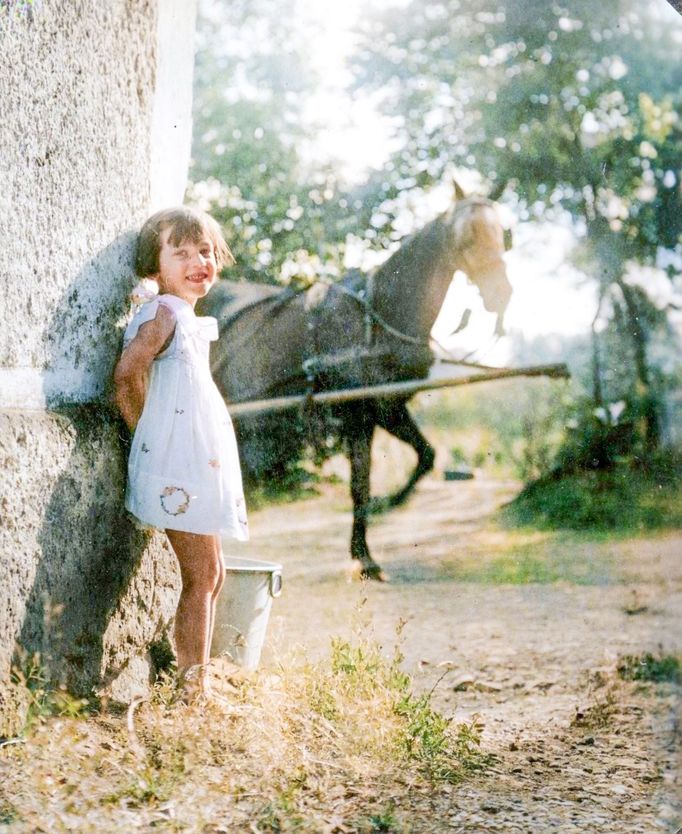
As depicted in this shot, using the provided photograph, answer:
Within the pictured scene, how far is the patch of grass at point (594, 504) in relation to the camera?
22.9ft

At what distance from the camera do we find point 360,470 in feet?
15.8

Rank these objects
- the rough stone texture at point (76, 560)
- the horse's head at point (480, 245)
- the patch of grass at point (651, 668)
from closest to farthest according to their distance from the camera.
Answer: the rough stone texture at point (76, 560), the patch of grass at point (651, 668), the horse's head at point (480, 245)

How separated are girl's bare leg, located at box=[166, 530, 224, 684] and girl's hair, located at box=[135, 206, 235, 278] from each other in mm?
741

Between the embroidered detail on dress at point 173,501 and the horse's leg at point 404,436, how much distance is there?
2876 mm

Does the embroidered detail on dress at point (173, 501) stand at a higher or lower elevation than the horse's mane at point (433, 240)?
lower

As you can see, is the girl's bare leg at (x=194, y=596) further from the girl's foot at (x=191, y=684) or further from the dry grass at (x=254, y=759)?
the dry grass at (x=254, y=759)

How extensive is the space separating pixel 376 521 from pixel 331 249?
177cm

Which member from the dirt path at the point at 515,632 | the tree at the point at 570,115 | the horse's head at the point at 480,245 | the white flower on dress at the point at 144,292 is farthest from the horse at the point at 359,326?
the white flower on dress at the point at 144,292

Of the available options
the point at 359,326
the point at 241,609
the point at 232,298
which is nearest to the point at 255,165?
the point at 232,298

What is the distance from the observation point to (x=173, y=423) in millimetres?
2146

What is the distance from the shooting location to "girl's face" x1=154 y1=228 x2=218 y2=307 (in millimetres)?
2246

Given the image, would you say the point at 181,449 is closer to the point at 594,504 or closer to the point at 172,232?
the point at 172,232

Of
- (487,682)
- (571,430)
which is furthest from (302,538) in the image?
(571,430)

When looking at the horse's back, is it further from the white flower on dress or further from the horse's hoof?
the white flower on dress
